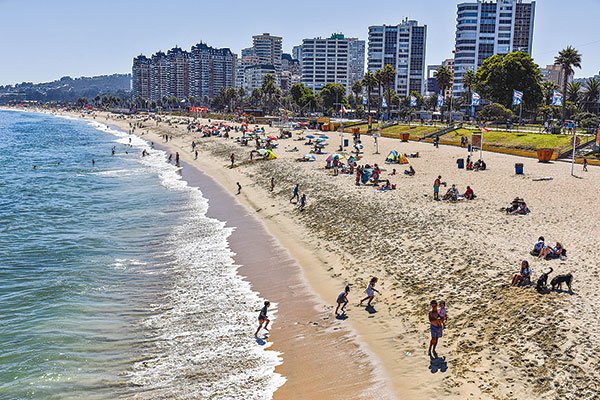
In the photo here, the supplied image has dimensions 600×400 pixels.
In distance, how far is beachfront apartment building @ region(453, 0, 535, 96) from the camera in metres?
146

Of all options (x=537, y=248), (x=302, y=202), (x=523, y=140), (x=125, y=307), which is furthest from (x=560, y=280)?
(x=523, y=140)

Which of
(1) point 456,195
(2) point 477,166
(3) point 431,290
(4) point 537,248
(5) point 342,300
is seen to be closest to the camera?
(5) point 342,300

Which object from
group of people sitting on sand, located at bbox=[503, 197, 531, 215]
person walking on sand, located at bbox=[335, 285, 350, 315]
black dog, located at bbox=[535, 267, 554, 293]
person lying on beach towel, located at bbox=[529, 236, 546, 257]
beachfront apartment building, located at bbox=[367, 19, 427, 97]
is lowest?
person walking on sand, located at bbox=[335, 285, 350, 315]

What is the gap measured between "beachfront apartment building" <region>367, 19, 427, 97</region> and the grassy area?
12679cm

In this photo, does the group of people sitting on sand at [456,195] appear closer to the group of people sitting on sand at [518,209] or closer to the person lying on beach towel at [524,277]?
the group of people sitting on sand at [518,209]

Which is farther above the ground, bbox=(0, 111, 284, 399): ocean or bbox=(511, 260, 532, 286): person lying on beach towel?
bbox=(511, 260, 532, 286): person lying on beach towel

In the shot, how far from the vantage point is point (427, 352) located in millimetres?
13523

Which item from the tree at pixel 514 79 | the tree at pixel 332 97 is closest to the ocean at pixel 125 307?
the tree at pixel 514 79

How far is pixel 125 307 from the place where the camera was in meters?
18.3

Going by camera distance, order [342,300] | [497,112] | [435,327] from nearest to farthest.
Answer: [435,327], [342,300], [497,112]

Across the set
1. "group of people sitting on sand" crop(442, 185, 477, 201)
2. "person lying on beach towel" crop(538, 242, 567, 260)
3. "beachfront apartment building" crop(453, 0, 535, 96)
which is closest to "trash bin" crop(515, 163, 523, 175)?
"group of people sitting on sand" crop(442, 185, 477, 201)

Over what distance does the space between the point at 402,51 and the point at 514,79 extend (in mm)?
111365

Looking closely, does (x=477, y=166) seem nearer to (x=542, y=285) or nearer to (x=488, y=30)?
(x=542, y=285)

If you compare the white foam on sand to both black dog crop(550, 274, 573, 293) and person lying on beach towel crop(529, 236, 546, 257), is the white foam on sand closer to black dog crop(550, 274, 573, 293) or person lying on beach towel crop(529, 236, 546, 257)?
black dog crop(550, 274, 573, 293)
